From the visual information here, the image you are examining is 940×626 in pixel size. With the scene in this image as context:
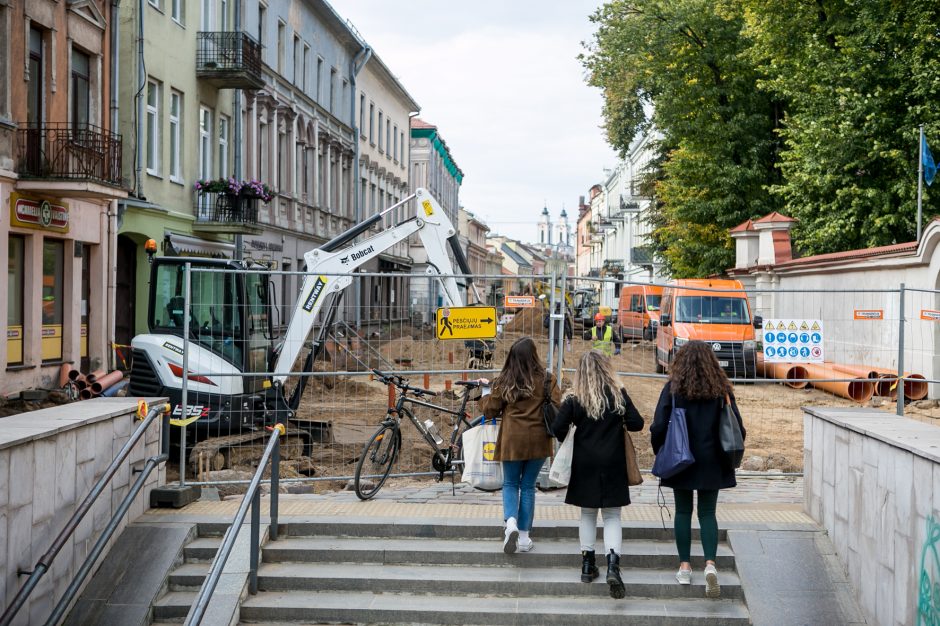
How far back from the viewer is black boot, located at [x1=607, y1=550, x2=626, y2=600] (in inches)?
277

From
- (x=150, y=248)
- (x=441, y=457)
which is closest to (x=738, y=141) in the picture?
(x=150, y=248)

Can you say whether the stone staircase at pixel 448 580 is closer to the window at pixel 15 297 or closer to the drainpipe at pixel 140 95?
the window at pixel 15 297

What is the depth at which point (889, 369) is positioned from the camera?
43.2 ft

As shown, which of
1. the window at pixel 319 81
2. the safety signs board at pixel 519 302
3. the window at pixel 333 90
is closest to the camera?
the safety signs board at pixel 519 302

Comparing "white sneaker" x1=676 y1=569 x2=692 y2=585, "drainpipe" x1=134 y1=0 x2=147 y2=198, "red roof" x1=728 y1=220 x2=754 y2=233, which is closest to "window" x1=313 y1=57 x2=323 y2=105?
"drainpipe" x1=134 y1=0 x2=147 y2=198

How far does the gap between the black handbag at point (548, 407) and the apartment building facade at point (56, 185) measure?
12790 mm

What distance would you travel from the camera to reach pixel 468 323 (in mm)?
9797

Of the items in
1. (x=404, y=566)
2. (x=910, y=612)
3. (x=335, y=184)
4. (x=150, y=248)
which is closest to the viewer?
(x=910, y=612)

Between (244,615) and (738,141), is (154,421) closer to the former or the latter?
(244,615)

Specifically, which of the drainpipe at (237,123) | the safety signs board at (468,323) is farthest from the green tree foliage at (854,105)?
the safety signs board at (468,323)

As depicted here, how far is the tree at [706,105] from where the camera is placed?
3394 centimetres

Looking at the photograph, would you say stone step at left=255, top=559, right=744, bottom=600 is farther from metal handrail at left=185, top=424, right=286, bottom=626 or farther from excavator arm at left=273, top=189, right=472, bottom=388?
excavator arm at left=273, top=189, right=472, bottom=388

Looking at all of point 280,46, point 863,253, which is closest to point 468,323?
point 863,253

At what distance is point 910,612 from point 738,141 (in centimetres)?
2997
